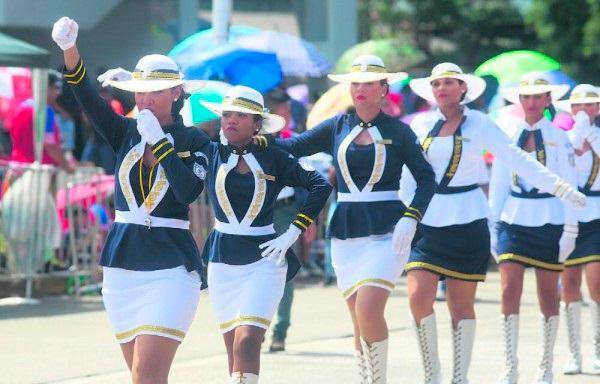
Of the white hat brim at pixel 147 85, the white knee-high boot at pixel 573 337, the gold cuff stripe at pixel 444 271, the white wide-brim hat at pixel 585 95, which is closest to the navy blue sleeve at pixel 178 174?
the white hat brim at pixel 147 85

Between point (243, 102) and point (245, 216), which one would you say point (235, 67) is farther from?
point (245, 216)

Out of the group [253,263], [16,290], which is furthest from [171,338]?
[16,290]

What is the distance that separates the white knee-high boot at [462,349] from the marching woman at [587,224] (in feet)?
5.71

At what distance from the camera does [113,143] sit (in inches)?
279

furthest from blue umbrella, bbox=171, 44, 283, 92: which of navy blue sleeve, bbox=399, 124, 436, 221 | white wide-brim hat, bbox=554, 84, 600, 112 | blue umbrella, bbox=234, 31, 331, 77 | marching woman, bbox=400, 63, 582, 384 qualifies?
navy blue sleeve, bbox=399, 124, 436, 221

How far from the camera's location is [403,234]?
27.0 ft

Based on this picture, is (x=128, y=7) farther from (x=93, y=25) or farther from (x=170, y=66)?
(x=170, y=66)

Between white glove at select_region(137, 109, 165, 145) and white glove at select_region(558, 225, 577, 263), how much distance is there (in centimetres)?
413

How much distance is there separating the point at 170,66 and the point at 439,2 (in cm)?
4079

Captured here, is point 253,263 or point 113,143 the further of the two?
point 253,263

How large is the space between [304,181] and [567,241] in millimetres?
2951

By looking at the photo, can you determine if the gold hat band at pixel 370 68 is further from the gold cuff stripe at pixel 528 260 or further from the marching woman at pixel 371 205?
the gold cuff stripe at pixel 528 260

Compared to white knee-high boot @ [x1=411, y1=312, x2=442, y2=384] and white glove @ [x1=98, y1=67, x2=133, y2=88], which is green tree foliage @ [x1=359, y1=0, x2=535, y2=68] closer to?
white knee-high boot @ [x1=411, y1=312, x2=442, y2=384]

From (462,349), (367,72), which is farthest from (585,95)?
(367,72)
